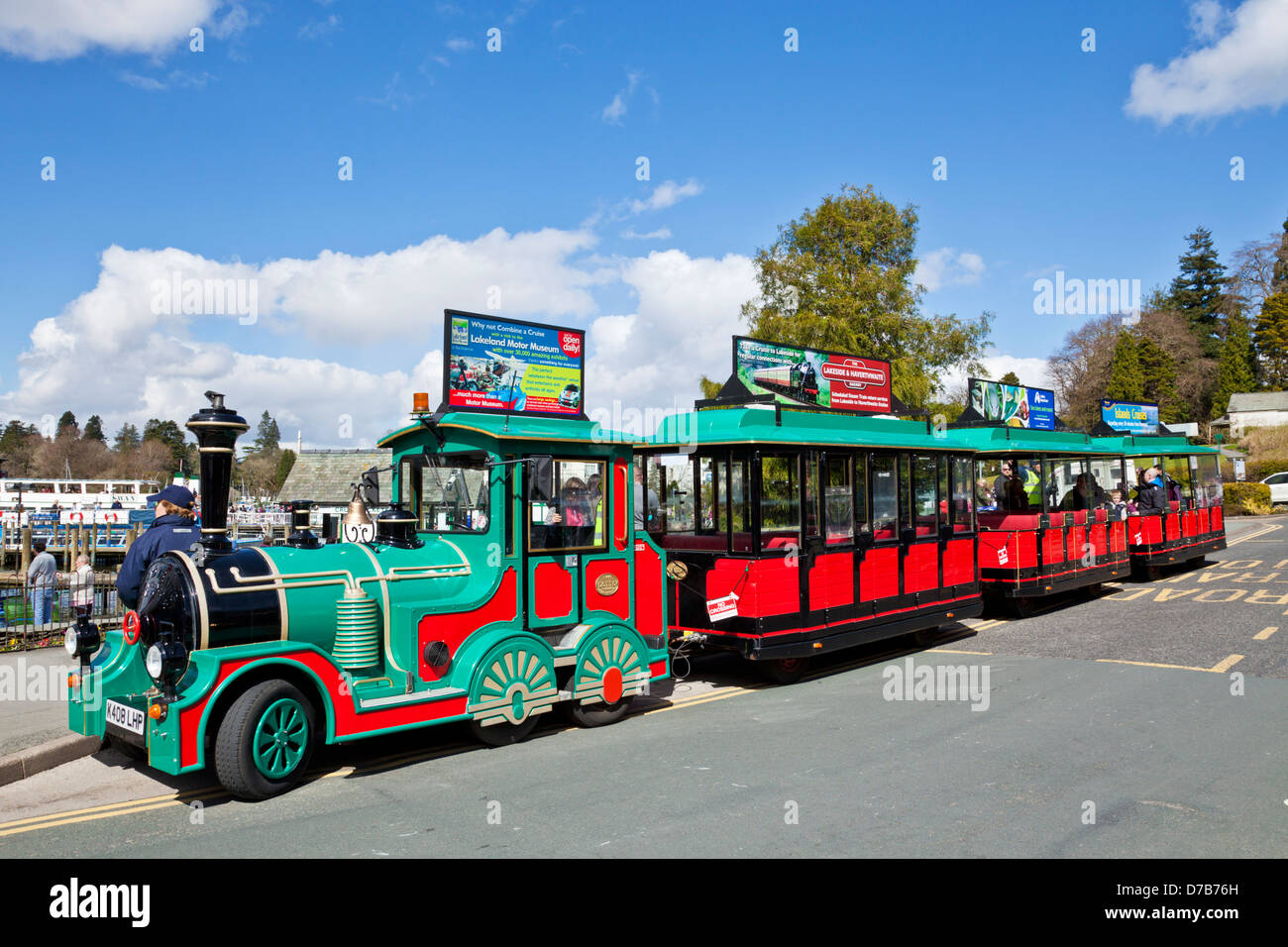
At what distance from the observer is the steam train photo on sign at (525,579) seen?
567cm

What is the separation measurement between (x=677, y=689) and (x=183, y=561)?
16.6ft

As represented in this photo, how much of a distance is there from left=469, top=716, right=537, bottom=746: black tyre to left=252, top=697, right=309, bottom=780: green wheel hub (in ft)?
4.37

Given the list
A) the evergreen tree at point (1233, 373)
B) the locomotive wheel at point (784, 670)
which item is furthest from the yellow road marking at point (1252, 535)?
the evergreen tree at point (1233, 373)

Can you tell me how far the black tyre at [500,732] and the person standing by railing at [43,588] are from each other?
750cm

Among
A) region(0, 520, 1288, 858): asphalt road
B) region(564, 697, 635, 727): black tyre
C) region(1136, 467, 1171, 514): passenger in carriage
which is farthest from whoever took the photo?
region(1136, 467, 1171, 514): passenger in carriage

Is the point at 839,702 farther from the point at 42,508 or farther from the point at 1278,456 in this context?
the point at 1278,456

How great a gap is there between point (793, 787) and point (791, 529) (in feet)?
12.6

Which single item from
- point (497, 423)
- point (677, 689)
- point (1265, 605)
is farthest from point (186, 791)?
point (1265, 605)

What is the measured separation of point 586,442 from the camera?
7.45 metres

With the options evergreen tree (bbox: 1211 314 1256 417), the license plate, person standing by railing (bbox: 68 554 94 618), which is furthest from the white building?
the license plate

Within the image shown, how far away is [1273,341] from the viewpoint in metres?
64.6

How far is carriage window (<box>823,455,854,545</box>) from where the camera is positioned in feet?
31.4

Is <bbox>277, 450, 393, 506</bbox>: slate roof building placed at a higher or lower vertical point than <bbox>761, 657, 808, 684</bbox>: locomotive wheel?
higher

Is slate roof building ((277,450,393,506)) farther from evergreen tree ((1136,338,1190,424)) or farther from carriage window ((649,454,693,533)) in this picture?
evergreen tree ((1136,338,1190,424))
